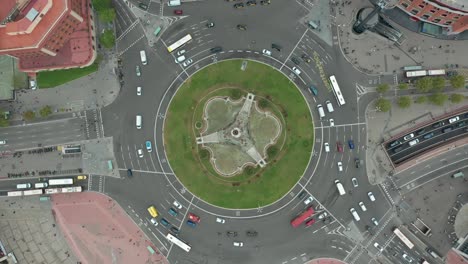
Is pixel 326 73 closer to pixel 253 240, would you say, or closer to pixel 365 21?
pixel 365 21

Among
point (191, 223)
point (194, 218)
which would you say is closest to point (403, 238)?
point (194, 218)

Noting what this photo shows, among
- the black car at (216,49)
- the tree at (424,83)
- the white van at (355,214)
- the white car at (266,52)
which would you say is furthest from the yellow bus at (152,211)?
the tree at (424,83)

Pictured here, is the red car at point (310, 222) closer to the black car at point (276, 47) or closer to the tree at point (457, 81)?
the black car at point (276, 47)

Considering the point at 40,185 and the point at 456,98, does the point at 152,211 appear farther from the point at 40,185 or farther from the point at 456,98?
the point at 456,98

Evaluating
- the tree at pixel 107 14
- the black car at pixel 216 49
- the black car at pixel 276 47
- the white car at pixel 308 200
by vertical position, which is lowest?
the white car at pixel 308 200

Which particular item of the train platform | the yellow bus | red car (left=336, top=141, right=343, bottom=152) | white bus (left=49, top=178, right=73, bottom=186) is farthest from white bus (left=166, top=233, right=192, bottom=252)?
red car (left=336, top=141, right=343, bottom=152)

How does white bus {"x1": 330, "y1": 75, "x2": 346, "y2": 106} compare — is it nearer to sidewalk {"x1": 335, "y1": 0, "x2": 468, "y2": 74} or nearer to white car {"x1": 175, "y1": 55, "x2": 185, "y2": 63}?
sidewalk {"x1": 335, "y1": 0, "x2": 468, "y2": 74}

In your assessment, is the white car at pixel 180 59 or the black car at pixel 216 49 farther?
the white car at pixel 180 59
